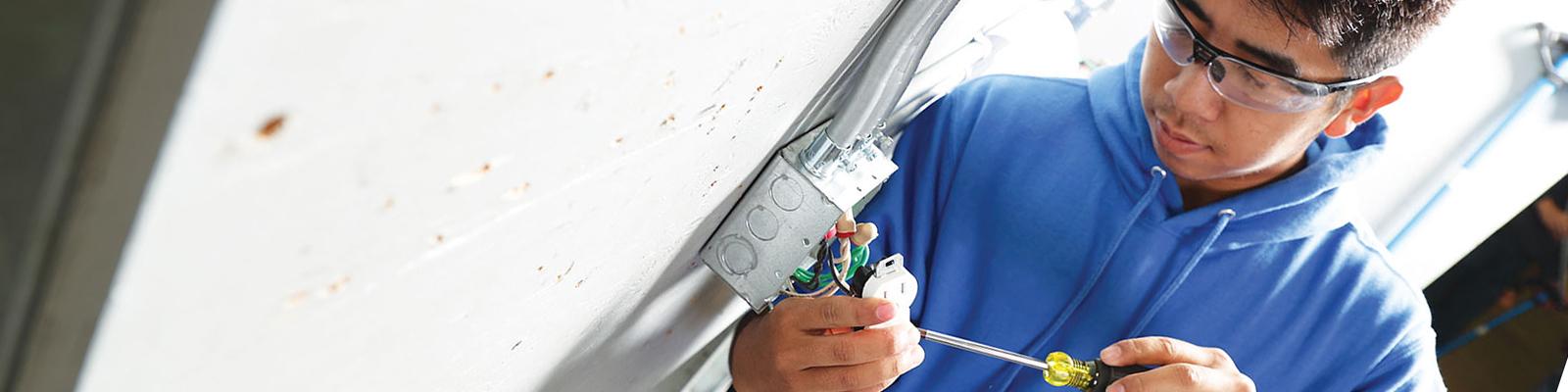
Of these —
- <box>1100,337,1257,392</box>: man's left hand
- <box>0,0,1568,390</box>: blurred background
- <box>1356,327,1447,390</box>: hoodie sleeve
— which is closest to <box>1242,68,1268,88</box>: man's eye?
<box>1100,337,1257,392</box>: man's left hand

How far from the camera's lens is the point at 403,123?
32 cm

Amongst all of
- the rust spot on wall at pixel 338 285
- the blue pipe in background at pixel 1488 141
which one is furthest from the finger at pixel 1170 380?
the blue pipe in background at pixel 1488 141

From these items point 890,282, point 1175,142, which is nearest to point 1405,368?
point 1175,142

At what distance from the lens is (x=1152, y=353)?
0.98m

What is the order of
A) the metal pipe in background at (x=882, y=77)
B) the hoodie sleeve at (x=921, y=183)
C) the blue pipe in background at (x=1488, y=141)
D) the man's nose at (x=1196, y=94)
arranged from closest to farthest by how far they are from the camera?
the metal pipe in background at (x=882, y=77)
the man's nose at (x=1196, y=94)
the hoodie sleeve at (x=921, y=183)
the blue pipe in background at (x=1488, y=141)

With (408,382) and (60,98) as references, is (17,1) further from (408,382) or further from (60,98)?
(408,382)

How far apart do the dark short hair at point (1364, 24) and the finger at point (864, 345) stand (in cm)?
46

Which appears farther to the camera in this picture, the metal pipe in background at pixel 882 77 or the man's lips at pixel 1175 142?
the man's lips at pixel 1175 142

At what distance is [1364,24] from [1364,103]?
165 millimetres

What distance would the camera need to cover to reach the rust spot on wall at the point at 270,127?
0.26 m

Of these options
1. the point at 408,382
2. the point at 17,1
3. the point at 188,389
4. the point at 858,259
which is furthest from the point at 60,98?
the point at 858,259

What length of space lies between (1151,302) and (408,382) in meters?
0.91

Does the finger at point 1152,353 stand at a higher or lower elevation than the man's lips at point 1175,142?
lower

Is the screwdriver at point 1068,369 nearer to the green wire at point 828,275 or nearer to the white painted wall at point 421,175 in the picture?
the green wire at point 828,275
